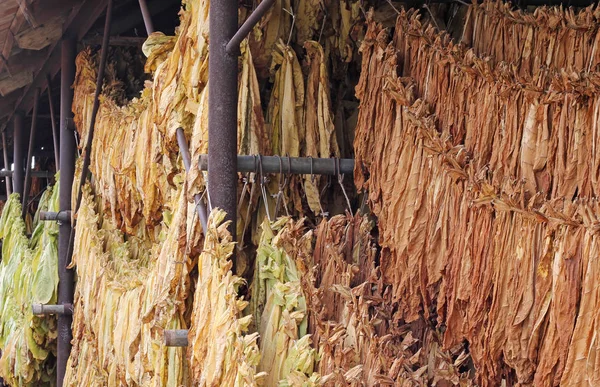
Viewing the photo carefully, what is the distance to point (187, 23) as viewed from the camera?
3627mm

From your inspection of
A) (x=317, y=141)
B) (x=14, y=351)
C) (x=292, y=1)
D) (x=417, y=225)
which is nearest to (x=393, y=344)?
(x=417, y=225)

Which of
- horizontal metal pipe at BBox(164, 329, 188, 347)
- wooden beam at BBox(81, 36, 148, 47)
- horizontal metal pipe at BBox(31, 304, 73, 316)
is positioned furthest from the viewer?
horizontal metal pipe at BBox(31, 304, 73, 316)

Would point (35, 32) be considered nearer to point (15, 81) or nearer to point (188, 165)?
point (15, 81)

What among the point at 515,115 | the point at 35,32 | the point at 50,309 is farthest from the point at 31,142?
the point at 515,115

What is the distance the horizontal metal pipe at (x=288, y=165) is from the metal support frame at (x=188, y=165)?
17 cm

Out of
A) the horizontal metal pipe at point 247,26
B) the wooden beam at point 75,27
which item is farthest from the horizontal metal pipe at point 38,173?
the horizontal metal pipe at point 247,26

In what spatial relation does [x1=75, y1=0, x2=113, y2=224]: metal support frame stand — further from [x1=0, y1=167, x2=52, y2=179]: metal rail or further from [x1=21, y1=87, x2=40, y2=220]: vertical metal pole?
[x1=0, y1=167, x2=52, y2=179]: metal rail

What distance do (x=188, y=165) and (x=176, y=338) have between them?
2.34 ft

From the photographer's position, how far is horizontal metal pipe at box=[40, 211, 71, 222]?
653 centimetres

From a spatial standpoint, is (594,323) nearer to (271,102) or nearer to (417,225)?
(417,225)

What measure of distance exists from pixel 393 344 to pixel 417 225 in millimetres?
429

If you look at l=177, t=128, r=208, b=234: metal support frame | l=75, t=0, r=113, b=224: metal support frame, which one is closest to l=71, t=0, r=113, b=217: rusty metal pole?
l=75, t=0, r=113, b=224: metal support frame

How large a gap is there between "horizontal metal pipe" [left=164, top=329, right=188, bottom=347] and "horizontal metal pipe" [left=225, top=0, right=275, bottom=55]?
1088 millimetres

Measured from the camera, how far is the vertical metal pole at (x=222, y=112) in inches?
120
